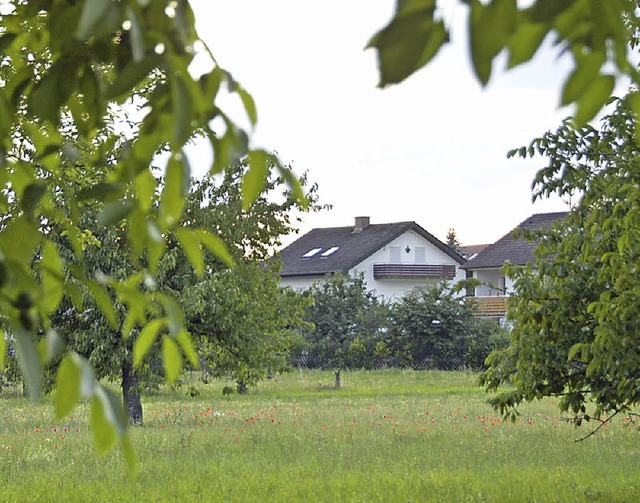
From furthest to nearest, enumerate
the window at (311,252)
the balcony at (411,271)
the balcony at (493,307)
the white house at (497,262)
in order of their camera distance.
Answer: the window at (311,252) < the balcony at (411,271) < the balcony at (493,307) < the white house at (497,262)

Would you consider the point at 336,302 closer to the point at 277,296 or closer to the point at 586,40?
the point at 277,296

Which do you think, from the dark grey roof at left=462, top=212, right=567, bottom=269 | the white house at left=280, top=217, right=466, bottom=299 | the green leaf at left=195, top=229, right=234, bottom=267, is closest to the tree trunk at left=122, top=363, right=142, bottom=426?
the green leaf at left=195, top=229, right=234, bottom=267

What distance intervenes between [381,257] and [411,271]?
1958 mm

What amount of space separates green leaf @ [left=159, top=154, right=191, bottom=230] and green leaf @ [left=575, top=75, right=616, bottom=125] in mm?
492

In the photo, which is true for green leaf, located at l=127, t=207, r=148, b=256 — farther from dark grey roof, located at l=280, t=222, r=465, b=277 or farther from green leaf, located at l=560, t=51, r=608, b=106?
dark grey roof, located at l=280, t=222, r=465, b=277

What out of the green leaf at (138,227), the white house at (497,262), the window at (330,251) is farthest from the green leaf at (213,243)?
the window at (330,251)

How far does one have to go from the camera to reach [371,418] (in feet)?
65.5

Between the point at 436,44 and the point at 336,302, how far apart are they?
3729 cm

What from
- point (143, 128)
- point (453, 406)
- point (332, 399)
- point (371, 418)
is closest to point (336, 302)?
point (332, 399)

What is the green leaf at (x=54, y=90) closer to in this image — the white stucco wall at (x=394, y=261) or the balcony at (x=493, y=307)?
the balcony at (x=493, y=307)

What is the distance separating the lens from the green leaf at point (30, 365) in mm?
1146

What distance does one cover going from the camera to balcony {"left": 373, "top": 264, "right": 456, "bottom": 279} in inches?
2306

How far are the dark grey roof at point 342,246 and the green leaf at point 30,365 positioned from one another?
5340 cm

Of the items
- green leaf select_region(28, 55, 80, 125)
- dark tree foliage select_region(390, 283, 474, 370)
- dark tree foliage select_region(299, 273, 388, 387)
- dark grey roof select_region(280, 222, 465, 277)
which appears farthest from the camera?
dark grey roof select_region(280, 222, 465, 277)
